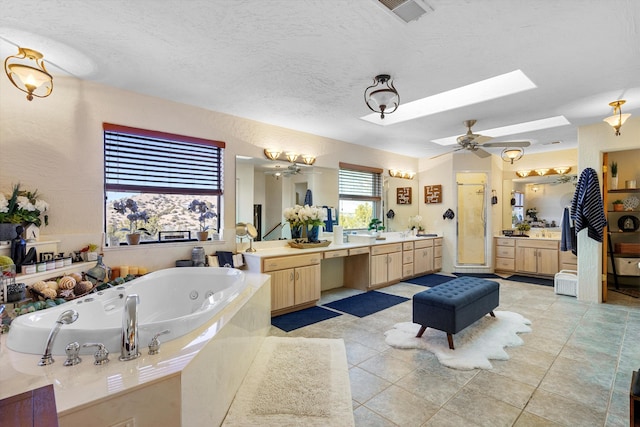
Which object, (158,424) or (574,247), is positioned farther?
(574,247)

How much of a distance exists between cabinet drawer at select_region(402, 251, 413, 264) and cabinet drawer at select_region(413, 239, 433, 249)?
0.21 meters

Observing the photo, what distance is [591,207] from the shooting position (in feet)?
14.2

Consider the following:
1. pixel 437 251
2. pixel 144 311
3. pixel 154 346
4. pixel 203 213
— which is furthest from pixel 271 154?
pixel 437 251

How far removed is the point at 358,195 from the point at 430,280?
2.16 meters

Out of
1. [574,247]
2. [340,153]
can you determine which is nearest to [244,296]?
[340,153]

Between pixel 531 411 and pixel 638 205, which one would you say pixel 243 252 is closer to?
pixel 531 411

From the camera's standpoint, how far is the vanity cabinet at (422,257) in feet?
19.6

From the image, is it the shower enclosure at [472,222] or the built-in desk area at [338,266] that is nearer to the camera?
the built-in desk area at [338,266]

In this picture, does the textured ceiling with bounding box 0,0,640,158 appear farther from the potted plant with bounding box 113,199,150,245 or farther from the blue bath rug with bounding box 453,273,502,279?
the blue bath rug with bounding box 453,273,502,279

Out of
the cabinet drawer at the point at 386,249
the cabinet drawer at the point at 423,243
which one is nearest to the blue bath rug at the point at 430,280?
the cabinet drawer at the point at 423,243

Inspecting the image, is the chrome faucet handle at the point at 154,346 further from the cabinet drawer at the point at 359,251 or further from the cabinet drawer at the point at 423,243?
the cabinet drawer at the point at 423,243

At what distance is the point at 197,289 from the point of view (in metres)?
3.22

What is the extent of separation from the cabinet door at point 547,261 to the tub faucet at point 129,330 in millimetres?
7018

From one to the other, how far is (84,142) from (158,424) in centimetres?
285
